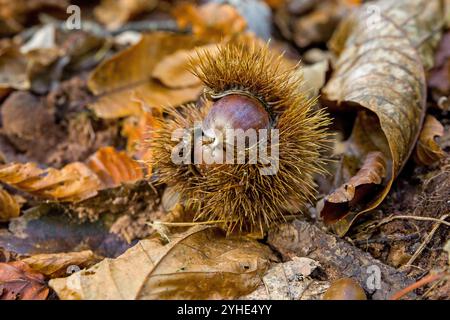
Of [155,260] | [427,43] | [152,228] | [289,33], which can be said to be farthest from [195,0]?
[155,260]

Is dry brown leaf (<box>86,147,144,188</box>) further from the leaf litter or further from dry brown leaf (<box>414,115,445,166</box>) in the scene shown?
dry brown leaf (<box>414,115,445,166</box>)

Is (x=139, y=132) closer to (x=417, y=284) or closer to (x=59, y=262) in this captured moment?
(x=59, y=262)

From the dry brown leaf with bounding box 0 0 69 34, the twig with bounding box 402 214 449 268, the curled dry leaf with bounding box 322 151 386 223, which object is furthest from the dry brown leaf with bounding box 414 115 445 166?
the dry brown leaf with bounding box 0 0 69 34

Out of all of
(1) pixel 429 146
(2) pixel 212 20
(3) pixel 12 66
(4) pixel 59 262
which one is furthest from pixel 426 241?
(3) pixel 12 66

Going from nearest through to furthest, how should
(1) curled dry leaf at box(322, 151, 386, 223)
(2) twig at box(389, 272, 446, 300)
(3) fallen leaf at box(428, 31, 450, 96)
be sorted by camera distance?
(2) twig at box(389, 272, 446, 300), (1) curled dry leaf at box(322, 151, 386, 223), (3) fallen leaf at box(428, 31, 450, 96)
